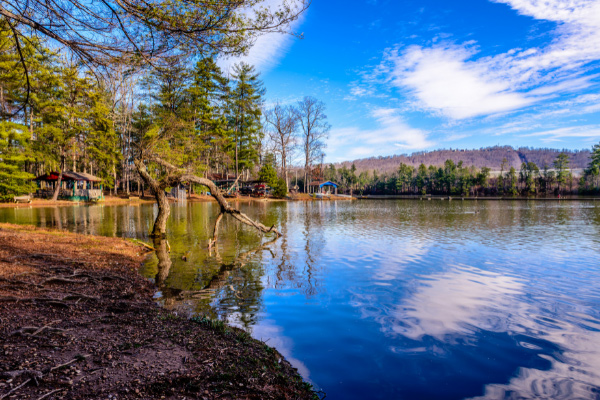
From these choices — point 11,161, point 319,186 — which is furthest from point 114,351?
point 319,186

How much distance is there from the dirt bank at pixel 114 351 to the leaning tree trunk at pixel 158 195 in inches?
310

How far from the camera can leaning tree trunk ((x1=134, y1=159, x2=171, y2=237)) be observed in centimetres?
1464

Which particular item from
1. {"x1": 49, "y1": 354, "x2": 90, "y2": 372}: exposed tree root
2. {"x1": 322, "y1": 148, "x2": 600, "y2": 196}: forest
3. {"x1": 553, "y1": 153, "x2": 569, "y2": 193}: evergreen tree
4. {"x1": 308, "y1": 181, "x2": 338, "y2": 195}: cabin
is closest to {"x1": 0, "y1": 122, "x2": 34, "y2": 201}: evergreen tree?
{"x1": 49, "y1": 354, "x2": 90, "y2": 372}: exposed tree root

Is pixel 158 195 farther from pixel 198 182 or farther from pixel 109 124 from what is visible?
pixel 109 124

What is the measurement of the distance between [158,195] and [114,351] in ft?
39.4

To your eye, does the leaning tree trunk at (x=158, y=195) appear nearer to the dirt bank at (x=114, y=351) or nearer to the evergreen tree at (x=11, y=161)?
the dirt bank at (x=114, y=351)

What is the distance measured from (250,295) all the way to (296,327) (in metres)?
2.01

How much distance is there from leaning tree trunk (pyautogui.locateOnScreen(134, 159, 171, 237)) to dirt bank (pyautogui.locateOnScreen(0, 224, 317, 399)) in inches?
310

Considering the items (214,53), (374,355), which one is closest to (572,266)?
(374,355)

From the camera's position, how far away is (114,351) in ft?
12.9

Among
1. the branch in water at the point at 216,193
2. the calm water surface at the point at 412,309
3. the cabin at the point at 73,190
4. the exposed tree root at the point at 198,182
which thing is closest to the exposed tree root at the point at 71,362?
the calm water surface at the point at 412,309

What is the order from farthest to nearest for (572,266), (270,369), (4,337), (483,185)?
(483,185), (572,266), (270,369), (4,337)

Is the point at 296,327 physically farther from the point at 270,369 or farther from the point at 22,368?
the point at 22,368

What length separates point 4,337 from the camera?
389 cm
